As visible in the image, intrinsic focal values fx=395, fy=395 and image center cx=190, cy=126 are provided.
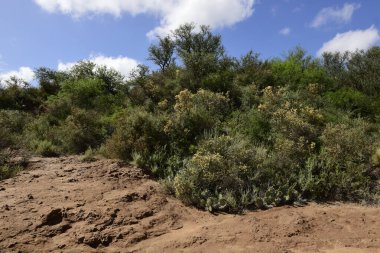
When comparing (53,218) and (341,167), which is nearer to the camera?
(53,218)

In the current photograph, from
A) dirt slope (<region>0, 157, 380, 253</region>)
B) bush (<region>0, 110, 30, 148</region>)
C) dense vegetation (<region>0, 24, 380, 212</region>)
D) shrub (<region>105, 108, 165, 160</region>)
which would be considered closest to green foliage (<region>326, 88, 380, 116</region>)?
dense vegetation (<region>0, 24, 380, 212</region>)

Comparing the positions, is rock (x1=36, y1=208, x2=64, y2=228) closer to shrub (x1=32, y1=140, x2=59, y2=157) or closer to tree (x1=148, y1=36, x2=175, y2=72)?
shrub (x1=32, y1=140, x2=59, y2=157)

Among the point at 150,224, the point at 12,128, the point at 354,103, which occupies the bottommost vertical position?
the point at 150,224

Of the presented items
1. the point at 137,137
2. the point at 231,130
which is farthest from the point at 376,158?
the point at 137,137

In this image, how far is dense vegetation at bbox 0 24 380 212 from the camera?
7.63 meters

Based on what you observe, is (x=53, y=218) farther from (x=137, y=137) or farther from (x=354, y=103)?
(x=354, y=103)

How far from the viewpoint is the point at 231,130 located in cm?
1052

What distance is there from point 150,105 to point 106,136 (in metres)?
3.07

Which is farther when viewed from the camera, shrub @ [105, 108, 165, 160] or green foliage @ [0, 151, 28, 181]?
shrub @ [105, 108, 165, 160]

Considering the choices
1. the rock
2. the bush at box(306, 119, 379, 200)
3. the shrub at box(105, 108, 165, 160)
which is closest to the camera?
the rock

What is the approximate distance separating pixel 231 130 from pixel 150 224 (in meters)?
4.75

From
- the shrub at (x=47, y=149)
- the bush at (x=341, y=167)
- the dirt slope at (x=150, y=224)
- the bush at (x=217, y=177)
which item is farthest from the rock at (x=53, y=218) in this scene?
the shrub at (x=47, y=149)

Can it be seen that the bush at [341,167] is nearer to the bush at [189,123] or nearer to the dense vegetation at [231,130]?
the dense vegetation at [231,130]

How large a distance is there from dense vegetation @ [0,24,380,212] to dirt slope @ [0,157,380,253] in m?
0.59
